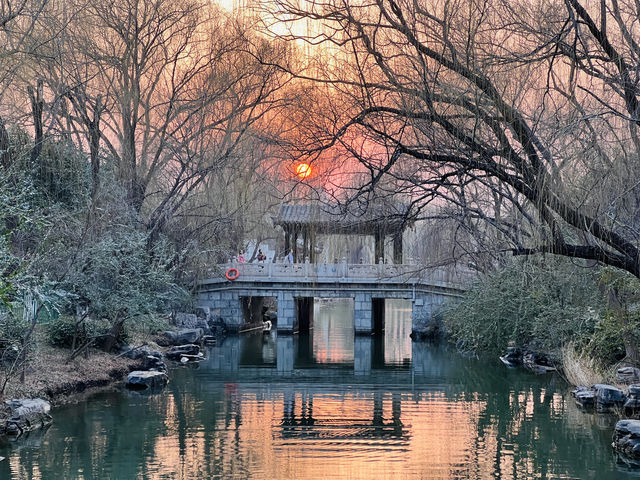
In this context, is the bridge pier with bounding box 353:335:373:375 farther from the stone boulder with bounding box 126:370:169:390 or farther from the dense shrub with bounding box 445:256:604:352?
the stone boulder with bounding box 126:370:169:390

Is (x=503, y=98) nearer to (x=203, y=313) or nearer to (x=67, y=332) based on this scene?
(x=67, y=332)

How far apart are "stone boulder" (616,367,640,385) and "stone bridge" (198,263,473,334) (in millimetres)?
14217

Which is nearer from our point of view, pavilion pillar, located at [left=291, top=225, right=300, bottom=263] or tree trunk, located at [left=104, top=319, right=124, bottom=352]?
tree trunk, located at [left=104, top=319, right=124, bottom=352]

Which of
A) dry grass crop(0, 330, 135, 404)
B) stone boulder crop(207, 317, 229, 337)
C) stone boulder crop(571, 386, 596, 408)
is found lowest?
stone boulder crop(571, 386, 596, 408)

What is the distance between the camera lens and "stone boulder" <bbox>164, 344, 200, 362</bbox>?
22609mm

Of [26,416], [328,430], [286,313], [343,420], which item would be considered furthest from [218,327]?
[26,416]

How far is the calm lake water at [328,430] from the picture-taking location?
1091 centimetres

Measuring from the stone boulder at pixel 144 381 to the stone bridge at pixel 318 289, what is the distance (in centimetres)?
1280

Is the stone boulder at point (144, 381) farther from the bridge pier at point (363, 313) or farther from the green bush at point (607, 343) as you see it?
the bridge pier at point (363, 313)

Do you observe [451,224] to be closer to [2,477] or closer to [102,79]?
[102,79]

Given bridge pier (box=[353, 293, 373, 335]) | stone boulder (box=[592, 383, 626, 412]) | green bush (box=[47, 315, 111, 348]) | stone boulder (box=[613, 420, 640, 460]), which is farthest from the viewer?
bridge pier (box=[353, 293, 373, 335])

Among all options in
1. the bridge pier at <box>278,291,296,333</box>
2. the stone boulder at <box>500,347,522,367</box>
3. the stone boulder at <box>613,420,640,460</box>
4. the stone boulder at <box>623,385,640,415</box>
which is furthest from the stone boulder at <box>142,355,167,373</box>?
the bridge pier at <box>278,291,296,333</box>

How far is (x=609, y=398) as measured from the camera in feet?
47.2

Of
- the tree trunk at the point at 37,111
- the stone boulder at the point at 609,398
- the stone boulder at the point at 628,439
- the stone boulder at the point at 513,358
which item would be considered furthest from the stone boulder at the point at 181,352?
the stone boulder at the point at 628,439
